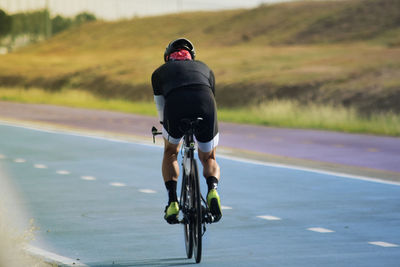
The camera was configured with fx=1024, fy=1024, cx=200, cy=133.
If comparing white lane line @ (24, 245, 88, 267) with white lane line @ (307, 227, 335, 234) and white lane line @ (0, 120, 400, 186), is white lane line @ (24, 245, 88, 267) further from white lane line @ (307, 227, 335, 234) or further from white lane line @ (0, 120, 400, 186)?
white lane line @ (0, 120, 400, 186)

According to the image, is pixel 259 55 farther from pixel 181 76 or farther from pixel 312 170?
pixel 181 76

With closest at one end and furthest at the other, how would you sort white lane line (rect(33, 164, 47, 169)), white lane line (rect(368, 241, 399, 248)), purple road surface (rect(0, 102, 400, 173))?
white lane line (rect(368, 241, 399, 248)) < white lane line (rect(33, 164, 47, 169)) < purple road surface (rect(0, 102, 400, 173))

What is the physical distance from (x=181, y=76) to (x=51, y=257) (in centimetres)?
188

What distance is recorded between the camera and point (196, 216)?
8109mm

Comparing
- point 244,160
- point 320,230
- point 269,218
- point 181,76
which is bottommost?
point 320,230

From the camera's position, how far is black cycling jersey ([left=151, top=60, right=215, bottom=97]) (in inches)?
336

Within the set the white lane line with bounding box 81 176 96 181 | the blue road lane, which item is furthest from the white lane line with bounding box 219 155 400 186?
the white lane line with bounding box 81 176 96 181

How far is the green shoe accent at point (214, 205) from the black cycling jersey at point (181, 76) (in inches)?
36.0

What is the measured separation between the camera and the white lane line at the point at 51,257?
330 inches

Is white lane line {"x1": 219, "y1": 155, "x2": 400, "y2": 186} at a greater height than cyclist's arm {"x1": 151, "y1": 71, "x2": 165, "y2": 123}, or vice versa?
cyclist's arm {"x1": 151, "y1": 71, "x2": 165, "y2": 123}

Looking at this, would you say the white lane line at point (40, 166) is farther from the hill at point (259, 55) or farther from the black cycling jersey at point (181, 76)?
the hill at point (259, 55)

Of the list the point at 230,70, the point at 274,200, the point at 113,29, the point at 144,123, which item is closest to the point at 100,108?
the point at 144,123

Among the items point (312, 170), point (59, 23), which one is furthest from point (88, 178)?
point (59, 23)

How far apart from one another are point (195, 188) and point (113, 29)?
111 meters
